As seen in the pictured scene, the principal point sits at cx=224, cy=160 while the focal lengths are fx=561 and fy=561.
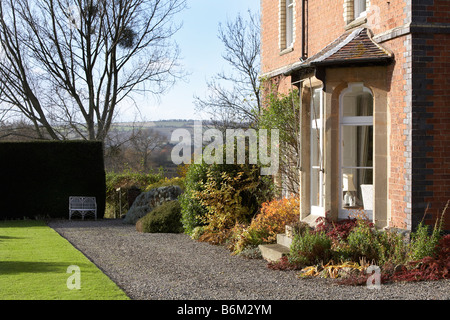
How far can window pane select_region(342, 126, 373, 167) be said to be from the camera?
32.9 feet

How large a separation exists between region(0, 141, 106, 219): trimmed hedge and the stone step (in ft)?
32.7

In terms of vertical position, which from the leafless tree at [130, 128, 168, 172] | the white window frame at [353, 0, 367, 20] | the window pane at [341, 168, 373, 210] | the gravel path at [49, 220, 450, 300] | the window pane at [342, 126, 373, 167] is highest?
the white window frame at [353, 0, 367, 20]

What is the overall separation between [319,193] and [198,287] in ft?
12.5

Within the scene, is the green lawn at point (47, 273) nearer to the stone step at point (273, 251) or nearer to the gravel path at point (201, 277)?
the gravel path at point (201, 277)

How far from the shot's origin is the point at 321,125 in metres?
10.3

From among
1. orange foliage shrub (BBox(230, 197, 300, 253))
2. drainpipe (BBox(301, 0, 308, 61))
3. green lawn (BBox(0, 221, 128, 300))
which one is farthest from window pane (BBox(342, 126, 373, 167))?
green lawn (BBox(0, 221, 128, 300))

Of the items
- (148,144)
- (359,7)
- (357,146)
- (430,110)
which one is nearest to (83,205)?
(357,146)

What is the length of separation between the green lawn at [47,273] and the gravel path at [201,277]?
279 millimetres

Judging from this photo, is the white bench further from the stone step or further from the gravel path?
the stone step

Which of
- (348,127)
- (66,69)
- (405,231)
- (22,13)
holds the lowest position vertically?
(405,231)

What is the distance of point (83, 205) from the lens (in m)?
18.8

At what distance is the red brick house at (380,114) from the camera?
29.0ft

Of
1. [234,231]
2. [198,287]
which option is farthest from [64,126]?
[198,287]
